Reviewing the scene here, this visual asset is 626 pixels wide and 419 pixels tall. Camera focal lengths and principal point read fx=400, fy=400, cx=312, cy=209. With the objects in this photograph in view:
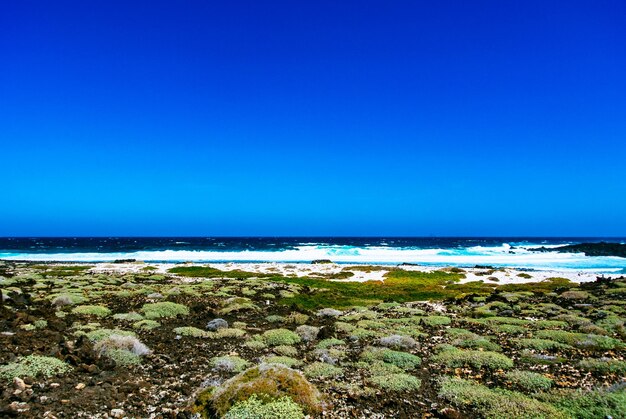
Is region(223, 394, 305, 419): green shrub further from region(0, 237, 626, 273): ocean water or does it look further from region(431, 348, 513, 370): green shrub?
region(0, 237, 626, 273): ocean water

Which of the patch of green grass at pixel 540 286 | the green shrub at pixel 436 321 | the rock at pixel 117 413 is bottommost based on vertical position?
the patch of green grass at pixel 540 286

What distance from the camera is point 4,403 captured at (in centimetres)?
888

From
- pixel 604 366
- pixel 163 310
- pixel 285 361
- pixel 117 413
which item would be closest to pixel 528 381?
pixel 604 366

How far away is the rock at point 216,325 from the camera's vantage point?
1731cm

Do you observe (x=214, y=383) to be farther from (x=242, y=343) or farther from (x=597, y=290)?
(x=597, y=290)

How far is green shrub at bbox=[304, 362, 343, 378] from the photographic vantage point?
1166 cm

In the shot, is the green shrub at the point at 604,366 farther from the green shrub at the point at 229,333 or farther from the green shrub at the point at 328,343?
the green shrub at the point at 229,333

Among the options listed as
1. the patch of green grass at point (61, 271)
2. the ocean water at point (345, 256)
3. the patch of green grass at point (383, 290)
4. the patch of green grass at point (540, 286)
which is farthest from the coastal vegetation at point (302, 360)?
the ocean water at point (345, 256)

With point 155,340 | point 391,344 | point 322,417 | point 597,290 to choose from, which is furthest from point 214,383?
point 597,290

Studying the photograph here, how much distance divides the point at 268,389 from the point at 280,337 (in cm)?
661

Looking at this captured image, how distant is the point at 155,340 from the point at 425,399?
33.5 feet

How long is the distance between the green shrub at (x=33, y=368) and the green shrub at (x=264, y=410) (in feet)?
18.8

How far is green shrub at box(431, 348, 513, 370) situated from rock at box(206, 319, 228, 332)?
29.6 ft

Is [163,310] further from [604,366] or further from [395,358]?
[604,366]
